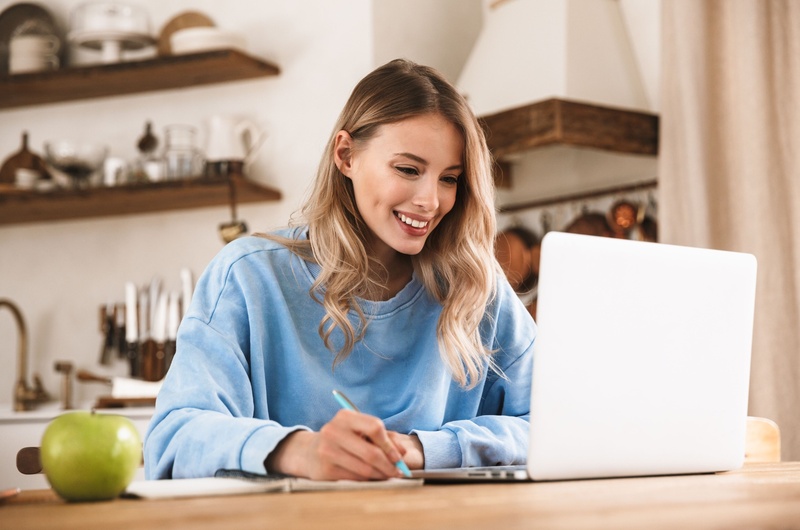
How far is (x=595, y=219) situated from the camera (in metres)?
3.29

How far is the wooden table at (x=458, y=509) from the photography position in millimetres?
836

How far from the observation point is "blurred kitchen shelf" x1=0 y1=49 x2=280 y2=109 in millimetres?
3375

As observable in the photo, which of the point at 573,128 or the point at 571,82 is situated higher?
the point at 571,82

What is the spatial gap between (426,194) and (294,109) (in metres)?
1.98

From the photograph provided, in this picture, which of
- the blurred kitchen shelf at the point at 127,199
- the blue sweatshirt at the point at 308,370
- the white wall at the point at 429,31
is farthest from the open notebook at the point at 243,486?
the white wall at the point at 429,31

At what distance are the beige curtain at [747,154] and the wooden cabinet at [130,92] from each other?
1356 millimetres

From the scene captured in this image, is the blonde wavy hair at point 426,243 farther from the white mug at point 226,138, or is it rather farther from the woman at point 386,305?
the white mug at point 226,138

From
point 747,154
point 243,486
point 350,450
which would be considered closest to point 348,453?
point 350,450

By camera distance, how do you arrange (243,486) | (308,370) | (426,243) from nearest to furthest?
(243,486)
(308,370)
(426,243)

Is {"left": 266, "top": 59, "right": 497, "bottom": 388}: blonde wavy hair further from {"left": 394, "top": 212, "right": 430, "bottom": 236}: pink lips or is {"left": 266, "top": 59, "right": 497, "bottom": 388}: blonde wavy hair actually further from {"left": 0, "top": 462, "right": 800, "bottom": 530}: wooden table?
{"left": 0, "top": 462, "right": 800, "bottom": 530}: wooden table

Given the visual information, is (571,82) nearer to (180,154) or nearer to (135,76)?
(180,154)

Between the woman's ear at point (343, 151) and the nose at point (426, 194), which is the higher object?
the woman's ear at point (343, 151)

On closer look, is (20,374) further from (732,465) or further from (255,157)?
(732,465)

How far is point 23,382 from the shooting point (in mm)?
3629
